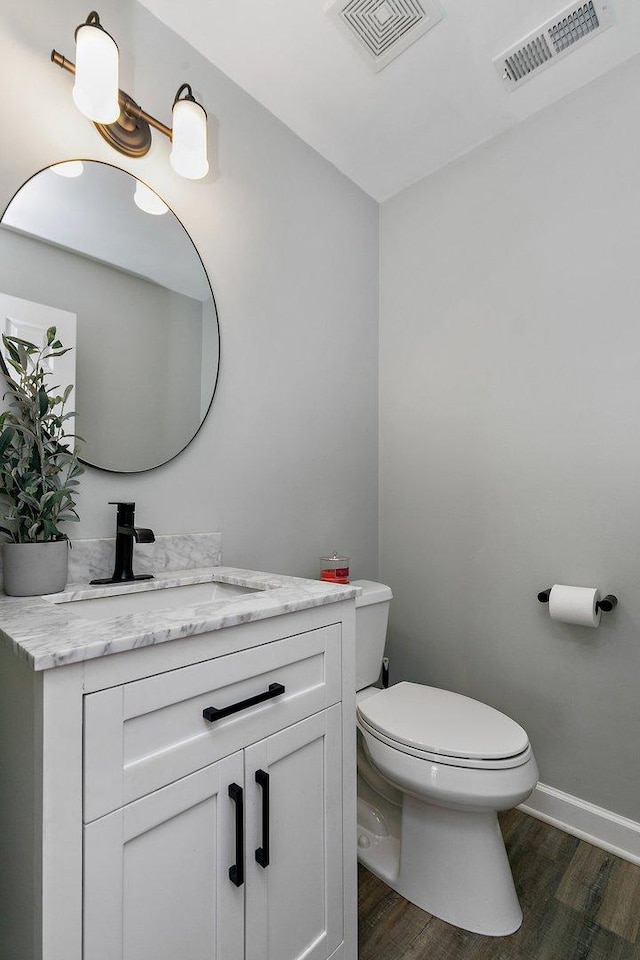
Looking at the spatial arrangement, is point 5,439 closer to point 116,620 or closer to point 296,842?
point 116,620

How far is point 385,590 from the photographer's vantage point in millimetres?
1760

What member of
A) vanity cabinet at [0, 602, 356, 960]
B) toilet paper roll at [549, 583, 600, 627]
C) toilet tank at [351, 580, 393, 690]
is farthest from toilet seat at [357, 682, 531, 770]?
toilet paper roll at [549, 583, 600, 627]

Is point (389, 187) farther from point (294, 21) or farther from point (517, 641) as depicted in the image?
point (517, 641)

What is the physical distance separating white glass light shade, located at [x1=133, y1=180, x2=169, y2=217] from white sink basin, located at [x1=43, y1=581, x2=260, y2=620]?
3.47 ft

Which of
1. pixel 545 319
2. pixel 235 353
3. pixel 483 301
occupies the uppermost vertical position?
pixel 483 301

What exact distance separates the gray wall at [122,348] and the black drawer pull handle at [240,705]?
738mm

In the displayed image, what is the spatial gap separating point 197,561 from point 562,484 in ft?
4.09

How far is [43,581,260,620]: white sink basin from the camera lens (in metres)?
1.12

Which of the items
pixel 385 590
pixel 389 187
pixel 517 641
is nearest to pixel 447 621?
pixel 517 641

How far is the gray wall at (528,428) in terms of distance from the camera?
160 centimetres

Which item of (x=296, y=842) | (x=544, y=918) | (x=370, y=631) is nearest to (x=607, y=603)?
(x=370, y=631)

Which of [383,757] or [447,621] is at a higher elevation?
[447,621]

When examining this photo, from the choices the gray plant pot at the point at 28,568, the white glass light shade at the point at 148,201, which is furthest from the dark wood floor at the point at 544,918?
the white glass light shade at the point at 148,201

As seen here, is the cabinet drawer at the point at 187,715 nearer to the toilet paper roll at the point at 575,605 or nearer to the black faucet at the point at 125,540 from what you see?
the black faucet at the point at 125,540
